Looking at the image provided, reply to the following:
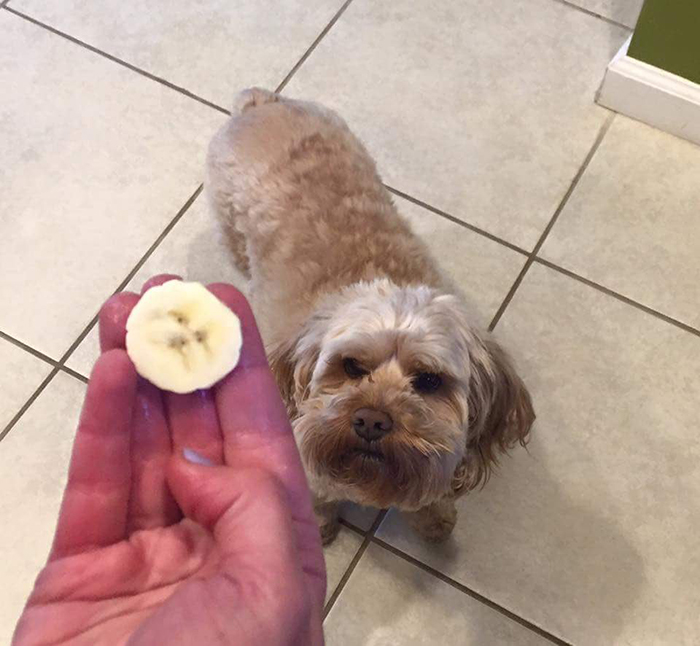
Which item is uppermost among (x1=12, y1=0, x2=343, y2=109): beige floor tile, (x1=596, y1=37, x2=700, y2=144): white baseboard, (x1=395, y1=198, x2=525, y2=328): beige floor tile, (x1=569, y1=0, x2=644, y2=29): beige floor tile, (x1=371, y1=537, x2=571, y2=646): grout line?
(x1=569, y1=0, x2=644, y2=29): beige floor tile

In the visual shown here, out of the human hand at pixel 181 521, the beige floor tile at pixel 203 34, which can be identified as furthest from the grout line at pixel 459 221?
the human hand at pixel 181 521

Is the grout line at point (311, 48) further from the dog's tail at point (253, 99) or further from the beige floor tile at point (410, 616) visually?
the beige floor tile at point (410, 616)

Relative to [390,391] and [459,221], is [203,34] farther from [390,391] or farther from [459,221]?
[390,391]

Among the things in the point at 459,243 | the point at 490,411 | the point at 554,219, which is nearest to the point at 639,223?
the point at 554,219

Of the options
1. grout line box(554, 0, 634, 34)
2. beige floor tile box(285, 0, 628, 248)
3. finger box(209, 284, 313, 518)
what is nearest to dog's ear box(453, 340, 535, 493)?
finger box(209, 284, 313, 518)

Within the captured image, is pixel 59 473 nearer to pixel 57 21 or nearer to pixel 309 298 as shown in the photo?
pixel 309 298

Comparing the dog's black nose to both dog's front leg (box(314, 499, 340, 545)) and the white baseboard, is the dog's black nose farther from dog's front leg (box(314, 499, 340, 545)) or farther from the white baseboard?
the white baseboard
